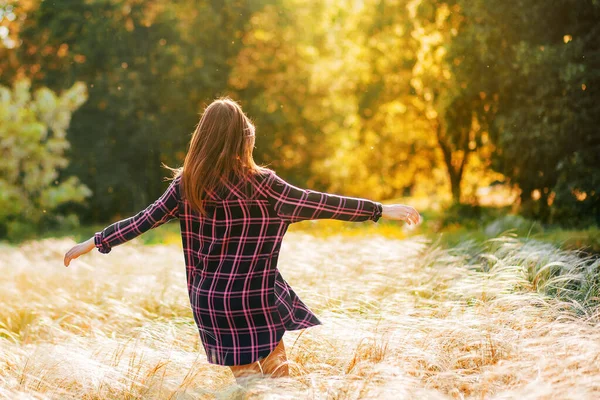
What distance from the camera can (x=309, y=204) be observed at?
3.09 m

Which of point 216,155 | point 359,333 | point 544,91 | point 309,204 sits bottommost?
point 359,333

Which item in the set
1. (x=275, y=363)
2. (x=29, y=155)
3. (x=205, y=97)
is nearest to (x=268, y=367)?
(x=275, y=363)

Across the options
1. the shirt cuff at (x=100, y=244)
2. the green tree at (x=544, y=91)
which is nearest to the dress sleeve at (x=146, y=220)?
the shirt cuff at (x=100, y=244)

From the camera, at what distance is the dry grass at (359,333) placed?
321cm

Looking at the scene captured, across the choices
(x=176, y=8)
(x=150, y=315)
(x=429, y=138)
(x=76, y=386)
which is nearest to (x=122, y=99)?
(x=176, y=8)

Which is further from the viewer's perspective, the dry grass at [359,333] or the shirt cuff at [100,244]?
the shirt cuff at [100,244]

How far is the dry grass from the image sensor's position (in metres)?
3.21

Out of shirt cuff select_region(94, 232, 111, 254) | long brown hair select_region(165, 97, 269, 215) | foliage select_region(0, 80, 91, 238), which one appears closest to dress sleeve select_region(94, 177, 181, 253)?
shirt cuff select_region(94, 232, 111, 254)

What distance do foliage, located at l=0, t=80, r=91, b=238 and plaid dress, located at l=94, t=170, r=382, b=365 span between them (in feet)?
44.1

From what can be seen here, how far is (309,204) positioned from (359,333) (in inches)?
52.4

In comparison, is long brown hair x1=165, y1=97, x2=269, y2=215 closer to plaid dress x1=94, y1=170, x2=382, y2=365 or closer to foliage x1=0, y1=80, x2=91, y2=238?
plaid dress x1=94, y1=170, x2=382, y2=365

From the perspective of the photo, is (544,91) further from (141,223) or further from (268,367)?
(141,223)

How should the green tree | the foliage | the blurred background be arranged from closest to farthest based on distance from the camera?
the green tree < the foliage < the blurred background

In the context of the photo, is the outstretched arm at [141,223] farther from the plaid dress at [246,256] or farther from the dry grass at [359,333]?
the dry grass at [359,333]
